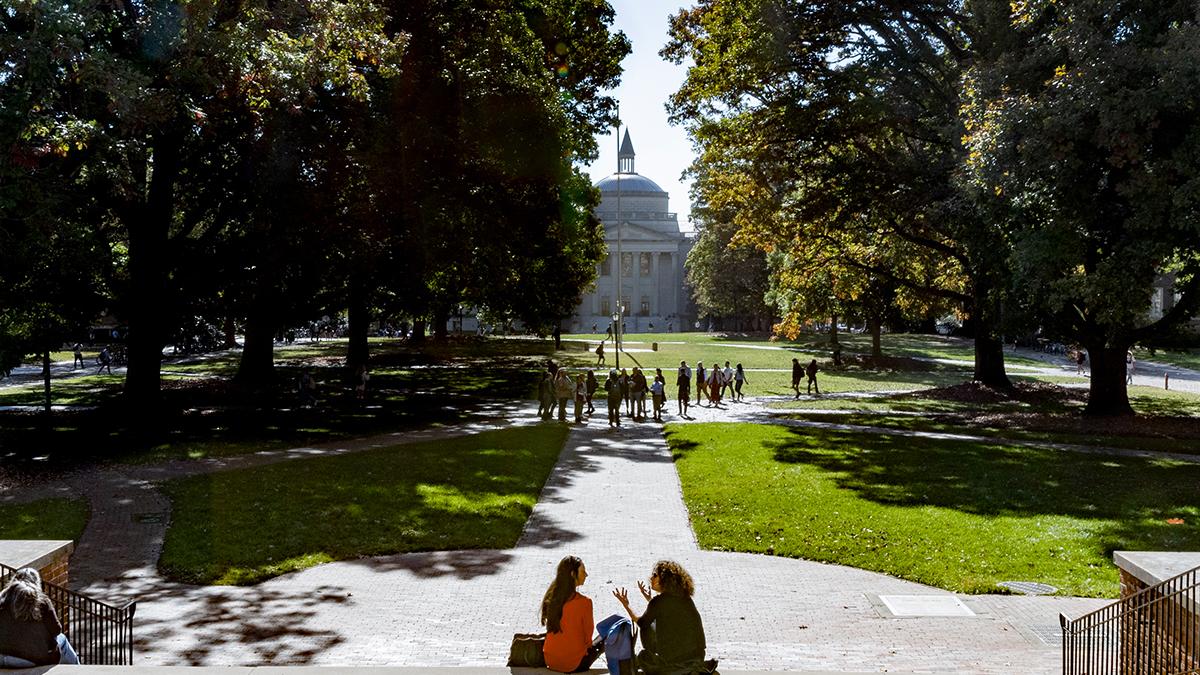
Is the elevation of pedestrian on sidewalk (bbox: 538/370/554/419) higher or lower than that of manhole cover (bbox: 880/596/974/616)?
higher

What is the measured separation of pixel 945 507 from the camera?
1440cm

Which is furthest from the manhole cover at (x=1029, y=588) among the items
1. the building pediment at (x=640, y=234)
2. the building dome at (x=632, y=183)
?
the building dome at (x=632, y=183)

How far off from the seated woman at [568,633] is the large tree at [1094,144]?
14.4 meters

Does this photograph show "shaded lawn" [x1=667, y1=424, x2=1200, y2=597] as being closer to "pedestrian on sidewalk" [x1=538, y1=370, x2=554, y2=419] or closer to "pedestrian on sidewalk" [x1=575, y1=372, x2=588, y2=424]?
"pedestrian on sidewalk" [x1=575, y1=372, x2=588, y2=424]

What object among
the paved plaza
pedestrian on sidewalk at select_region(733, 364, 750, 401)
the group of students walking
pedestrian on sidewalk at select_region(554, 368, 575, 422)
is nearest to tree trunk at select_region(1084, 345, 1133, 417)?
the group of students walking

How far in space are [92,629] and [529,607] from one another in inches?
155

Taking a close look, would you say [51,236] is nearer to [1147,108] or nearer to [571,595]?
[571,595]

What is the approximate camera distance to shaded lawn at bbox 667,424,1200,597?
11.4 m

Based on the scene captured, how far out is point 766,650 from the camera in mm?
8242

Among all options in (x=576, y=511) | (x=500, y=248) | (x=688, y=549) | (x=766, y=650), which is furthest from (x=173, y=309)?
(x=766, y=650)

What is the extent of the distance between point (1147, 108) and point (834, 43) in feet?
35.6

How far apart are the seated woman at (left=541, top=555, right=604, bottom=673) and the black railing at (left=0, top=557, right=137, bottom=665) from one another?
354cm

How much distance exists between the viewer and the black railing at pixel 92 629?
763cm

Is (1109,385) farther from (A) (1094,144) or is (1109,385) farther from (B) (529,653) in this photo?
(B) (529,653)
